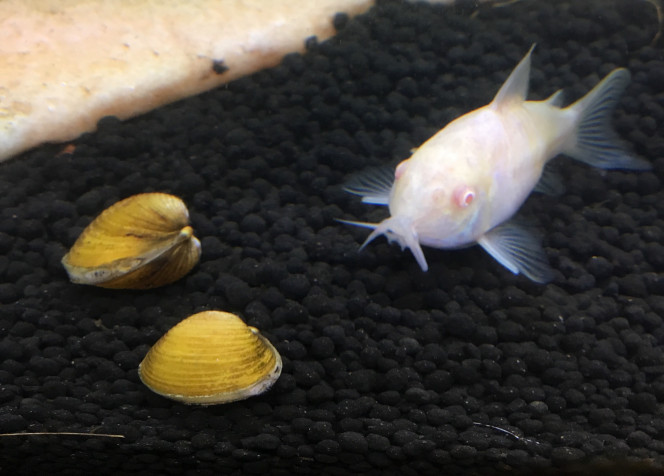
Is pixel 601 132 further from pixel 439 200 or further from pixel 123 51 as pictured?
pixel 123 51

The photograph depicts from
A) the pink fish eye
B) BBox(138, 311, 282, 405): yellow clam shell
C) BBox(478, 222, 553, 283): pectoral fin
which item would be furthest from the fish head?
BBox(138, 311, 282, 405): yellow clam shell

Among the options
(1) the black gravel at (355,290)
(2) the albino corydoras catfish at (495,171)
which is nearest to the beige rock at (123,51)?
(1) the black gravel at (355,290)

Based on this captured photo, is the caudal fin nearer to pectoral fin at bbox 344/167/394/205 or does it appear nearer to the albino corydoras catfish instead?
the albino corydoras catfish

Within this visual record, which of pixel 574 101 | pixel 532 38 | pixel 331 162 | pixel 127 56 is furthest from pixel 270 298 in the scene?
pixel 532 38

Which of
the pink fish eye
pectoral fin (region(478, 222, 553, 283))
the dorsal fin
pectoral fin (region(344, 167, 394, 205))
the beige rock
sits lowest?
pectoral fin (region(478, 222, 553, 283))

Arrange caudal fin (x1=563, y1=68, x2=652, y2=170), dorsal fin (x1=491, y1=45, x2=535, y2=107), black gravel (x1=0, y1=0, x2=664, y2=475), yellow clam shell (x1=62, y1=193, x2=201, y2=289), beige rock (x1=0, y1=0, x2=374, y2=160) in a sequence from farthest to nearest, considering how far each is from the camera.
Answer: beige rock (x1=0, y1=0, x2=374, y2=160), caudal fin (x1=563, y1=68, x2=652, y2=170), dorsal fin (x1=491, y1=45, x2=535, y2=107), yellow clam shell (x1=62, y1=193, x2=201, y2=289), black gravel (x1=0, y1=0, x2=664, y2=475)

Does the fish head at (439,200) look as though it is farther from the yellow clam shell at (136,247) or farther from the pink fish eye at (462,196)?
the yellow clam shell at (136,247)

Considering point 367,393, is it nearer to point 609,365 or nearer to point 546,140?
point 609,365
